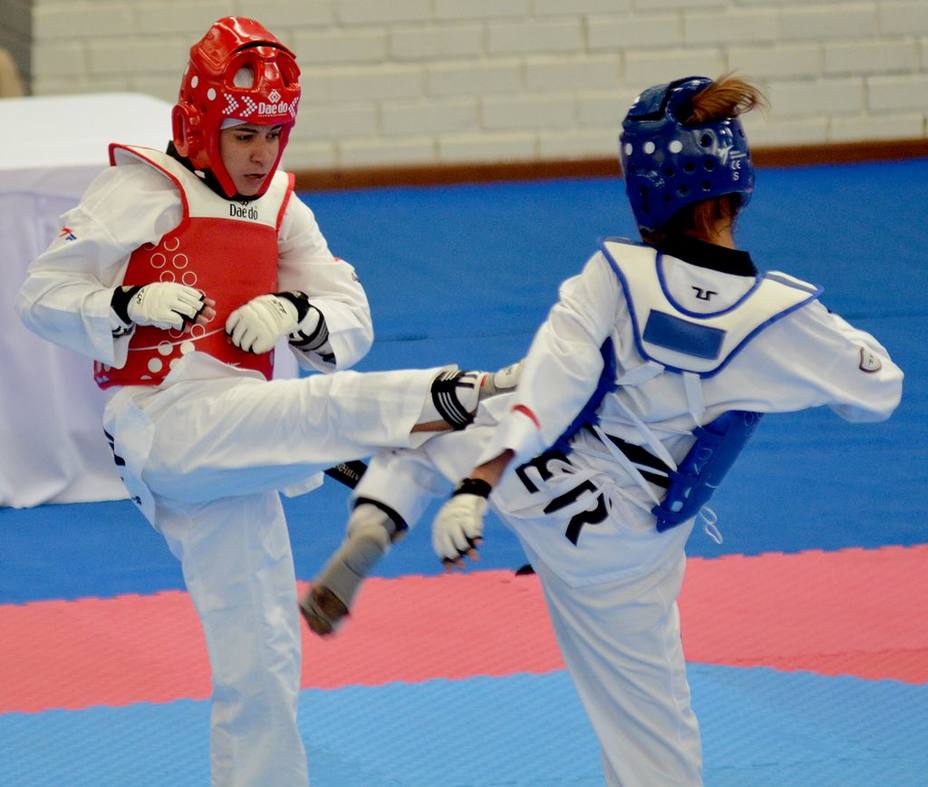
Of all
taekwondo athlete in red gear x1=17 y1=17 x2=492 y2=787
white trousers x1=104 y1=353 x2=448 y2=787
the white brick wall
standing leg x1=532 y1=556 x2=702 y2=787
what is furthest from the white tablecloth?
the white brick wall

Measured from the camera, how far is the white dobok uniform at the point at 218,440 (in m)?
3.10

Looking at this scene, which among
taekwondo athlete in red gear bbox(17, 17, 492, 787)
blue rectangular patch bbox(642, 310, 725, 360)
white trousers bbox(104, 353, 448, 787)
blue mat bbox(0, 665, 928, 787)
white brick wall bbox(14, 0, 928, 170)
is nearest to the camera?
blue rectangular patch bbox(642, 310, 725, 360)

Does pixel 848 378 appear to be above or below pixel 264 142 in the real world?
below

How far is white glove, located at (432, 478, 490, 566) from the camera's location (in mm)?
2576

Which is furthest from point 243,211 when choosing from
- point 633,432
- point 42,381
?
point 42,381

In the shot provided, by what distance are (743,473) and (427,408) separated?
330 cm

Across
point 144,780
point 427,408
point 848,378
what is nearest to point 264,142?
point 427,408

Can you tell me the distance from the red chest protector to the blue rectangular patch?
987 mm

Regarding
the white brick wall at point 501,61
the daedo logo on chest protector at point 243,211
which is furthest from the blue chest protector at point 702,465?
the white brick wall at point 501,61

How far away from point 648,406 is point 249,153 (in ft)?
3.42

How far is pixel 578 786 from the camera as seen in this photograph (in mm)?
3801

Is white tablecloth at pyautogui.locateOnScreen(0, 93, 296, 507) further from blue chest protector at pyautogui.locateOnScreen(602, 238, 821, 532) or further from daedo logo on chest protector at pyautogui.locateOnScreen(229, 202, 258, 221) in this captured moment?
blue chest protector at pyautogui.locateOnScreen(602, 238, 821, 532)

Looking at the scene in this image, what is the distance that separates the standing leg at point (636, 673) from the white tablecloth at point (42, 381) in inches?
119

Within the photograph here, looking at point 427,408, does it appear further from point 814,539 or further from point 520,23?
point 520,23
